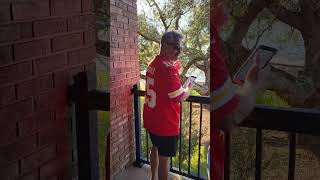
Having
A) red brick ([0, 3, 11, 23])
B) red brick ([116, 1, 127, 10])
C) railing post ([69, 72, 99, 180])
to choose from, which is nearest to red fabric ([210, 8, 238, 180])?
red brick ([116, 1, 127, 10])

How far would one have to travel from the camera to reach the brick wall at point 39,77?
4.98ft

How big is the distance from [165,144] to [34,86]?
60cm

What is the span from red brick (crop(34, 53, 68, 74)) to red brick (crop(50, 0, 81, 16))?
0.20m

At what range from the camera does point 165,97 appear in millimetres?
1572

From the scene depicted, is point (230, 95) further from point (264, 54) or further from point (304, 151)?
point (304, 151)

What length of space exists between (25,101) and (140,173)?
598 millimetres

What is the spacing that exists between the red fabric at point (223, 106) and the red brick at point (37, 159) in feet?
2.42

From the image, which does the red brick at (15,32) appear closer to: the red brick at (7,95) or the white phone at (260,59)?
the red brick at (7,95)

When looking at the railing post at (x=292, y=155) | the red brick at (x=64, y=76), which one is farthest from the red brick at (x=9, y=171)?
the railing post at (x=292, y=155)

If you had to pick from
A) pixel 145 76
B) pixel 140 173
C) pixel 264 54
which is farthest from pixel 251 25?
pixel 140 173

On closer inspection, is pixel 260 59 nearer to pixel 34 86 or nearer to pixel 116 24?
pixel 116 24

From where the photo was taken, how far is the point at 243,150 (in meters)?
1.67

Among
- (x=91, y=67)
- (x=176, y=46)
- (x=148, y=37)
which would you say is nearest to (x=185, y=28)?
(x=176, y=46)

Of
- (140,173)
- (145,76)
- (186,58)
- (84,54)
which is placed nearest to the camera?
(186,58)
